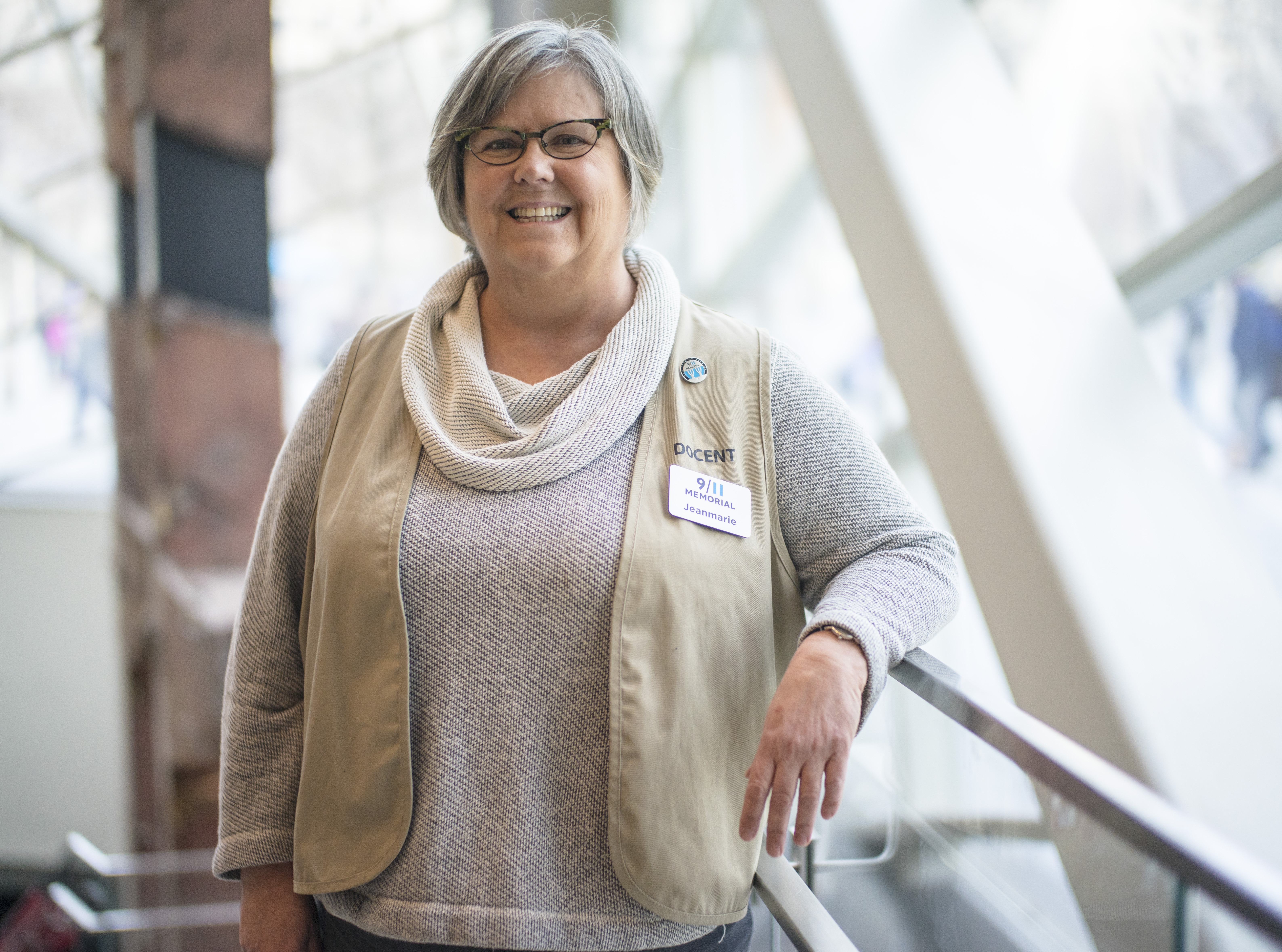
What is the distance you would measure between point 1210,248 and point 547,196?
85.2 inches

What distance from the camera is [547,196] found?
1583mm

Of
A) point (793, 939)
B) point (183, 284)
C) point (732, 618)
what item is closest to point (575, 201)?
point (732, 618)

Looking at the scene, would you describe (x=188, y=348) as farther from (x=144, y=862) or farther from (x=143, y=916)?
(x=143, y=916)

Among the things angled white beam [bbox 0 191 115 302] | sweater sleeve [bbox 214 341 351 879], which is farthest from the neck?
angled white beam [bbox 0 191 115 302]

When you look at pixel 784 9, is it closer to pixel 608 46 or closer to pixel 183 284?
pixel 608 46

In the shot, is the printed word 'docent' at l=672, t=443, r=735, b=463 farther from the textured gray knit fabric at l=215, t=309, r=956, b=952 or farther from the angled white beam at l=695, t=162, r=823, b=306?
the angled white beam at l=695, t=162, r=823, b=306

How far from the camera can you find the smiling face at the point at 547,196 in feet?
5.18

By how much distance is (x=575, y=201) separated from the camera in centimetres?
160

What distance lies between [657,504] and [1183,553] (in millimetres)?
1161

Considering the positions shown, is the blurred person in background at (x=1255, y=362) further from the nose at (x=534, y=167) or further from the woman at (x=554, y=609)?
the nose at (x=534, y=167)

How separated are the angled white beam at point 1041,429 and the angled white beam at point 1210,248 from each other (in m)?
0.50

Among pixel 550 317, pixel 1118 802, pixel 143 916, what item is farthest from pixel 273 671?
pixel 143 916

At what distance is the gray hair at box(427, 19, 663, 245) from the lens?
1.60m

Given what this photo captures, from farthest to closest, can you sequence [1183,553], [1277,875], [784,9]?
1. [784,9]
2. [1183,553]
3. [1277,875]
